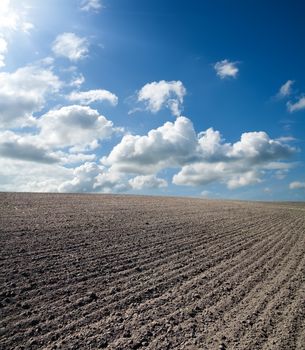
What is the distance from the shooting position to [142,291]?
31.7ft

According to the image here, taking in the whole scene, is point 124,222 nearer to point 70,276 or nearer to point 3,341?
point 70,276

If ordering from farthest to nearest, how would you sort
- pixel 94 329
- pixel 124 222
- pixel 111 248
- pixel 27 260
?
pixel 124 222 < pixel 111 248 < pixel 27 260 < pixel 94 329

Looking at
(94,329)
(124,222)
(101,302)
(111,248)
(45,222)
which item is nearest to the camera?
(94,329)

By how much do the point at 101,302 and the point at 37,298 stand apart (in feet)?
5.16

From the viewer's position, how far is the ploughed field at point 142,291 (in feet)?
23.6

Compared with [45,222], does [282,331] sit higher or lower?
lower

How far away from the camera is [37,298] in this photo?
8.74 metres

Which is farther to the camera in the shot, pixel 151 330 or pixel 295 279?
pixel 295 279

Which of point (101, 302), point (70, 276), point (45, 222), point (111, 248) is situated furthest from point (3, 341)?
point (45, 222)

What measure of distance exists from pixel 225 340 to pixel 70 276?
5050 mm

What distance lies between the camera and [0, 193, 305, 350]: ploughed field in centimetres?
718

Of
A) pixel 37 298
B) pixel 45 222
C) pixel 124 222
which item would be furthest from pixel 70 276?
pixel 124 222

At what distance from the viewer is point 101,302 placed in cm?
874

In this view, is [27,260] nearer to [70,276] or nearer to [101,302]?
[70,276]
